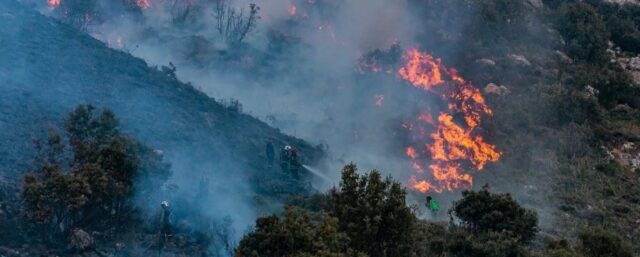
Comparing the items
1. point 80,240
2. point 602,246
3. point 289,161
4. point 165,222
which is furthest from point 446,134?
point 80,240

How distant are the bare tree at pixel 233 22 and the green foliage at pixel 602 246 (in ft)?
145

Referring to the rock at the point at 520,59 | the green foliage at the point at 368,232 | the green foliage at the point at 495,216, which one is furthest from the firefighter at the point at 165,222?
the rock at the point at 520,59

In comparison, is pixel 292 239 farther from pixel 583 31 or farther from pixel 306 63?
pixel 583 31

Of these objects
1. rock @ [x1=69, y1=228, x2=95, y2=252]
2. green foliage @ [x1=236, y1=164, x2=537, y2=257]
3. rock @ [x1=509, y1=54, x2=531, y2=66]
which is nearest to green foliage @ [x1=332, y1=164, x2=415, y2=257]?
green foliage @ [x1=236, y1=164, x2=537, y2=257]

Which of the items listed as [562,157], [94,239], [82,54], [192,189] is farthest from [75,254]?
[562,157]

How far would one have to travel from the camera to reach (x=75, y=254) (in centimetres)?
2477

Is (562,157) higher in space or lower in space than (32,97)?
higher

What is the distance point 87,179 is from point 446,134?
99.1 ft

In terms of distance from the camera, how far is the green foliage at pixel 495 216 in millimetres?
27672

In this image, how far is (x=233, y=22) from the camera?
214 ft

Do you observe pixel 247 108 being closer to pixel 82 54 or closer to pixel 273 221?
pixel 82 54

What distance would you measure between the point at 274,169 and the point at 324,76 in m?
20.0

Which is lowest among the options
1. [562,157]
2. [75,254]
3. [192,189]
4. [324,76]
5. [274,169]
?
[75,254]

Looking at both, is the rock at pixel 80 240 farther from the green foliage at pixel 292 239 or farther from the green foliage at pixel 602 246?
the green foliage at pixel 602 246
